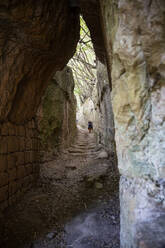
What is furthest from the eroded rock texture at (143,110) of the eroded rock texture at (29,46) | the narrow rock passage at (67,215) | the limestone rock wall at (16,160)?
the limestone rock wall at (16,160)

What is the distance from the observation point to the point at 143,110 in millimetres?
1290

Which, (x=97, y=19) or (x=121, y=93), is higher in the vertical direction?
(x=97, y=19)

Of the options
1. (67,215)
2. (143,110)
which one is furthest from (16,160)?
(143,110)

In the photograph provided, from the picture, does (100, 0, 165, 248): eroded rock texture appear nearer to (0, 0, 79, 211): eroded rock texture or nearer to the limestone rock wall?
(0, 0, 79, 211): eroded rock texture

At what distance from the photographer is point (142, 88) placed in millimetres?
1270

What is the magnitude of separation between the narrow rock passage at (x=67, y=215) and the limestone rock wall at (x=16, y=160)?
0.75 feet

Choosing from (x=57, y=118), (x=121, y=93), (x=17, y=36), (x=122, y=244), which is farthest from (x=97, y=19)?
(x=57, y=118)

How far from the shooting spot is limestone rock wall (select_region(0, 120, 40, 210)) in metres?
2.97

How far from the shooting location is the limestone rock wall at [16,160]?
2.97 meters

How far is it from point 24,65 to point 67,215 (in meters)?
2.76

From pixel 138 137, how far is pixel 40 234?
2.16 metres

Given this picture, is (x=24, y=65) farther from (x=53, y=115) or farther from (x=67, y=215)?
(x=53, y=115)

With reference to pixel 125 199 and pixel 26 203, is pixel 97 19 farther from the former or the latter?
pixel 26 203

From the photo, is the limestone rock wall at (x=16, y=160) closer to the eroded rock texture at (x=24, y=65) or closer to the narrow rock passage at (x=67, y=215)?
the eroded rock texture at (x=24, y=65)
